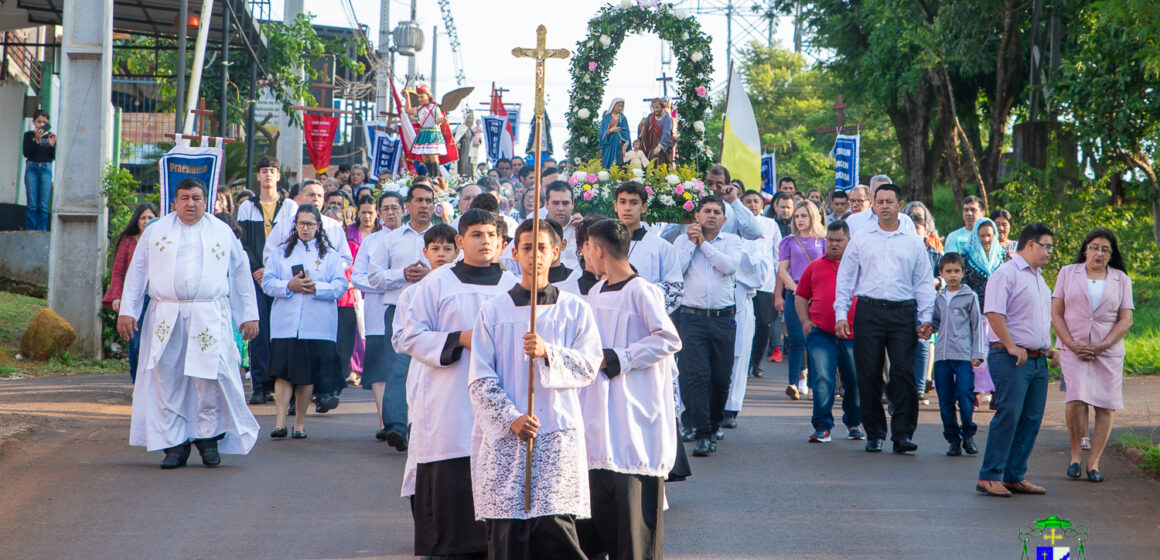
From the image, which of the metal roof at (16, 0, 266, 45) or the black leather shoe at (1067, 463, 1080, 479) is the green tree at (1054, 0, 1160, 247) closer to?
the black leather shoe at (1067, 463, 1080, 479)

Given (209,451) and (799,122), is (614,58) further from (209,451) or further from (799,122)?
(799,122)

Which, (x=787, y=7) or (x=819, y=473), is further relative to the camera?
(x=787, y=7)

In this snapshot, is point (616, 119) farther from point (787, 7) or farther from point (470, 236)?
point (787, 7)

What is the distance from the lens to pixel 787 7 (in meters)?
29.6

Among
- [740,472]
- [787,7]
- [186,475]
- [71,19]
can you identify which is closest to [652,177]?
[740,472]

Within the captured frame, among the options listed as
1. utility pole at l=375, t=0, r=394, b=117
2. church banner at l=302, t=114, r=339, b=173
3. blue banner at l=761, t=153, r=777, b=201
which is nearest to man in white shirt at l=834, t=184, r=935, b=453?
blue banner at l=761, t=153, r=777, b=201

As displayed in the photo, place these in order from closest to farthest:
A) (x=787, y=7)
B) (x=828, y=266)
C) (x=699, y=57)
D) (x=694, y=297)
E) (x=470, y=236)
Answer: (x=470, y=236)
(x=694, y=297)
(x=828, y=266)
(x=699, y=57)
(x=787, y=7)

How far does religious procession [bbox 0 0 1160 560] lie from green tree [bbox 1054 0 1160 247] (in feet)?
0.60

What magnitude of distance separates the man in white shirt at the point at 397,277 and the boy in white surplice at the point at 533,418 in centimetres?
419

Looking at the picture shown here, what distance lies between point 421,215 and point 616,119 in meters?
5.33

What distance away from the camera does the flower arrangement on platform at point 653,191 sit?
38.5 feet

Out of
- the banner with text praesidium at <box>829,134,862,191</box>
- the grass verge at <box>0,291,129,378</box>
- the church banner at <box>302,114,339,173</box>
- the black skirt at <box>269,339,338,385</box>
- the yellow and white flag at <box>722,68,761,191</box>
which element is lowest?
the grass verge at <box>0,291,129,378</box>

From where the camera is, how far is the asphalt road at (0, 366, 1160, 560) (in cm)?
703

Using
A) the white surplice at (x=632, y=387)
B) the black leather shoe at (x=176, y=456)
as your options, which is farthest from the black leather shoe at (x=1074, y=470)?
the black leather shoe at (x=176, y=456)
